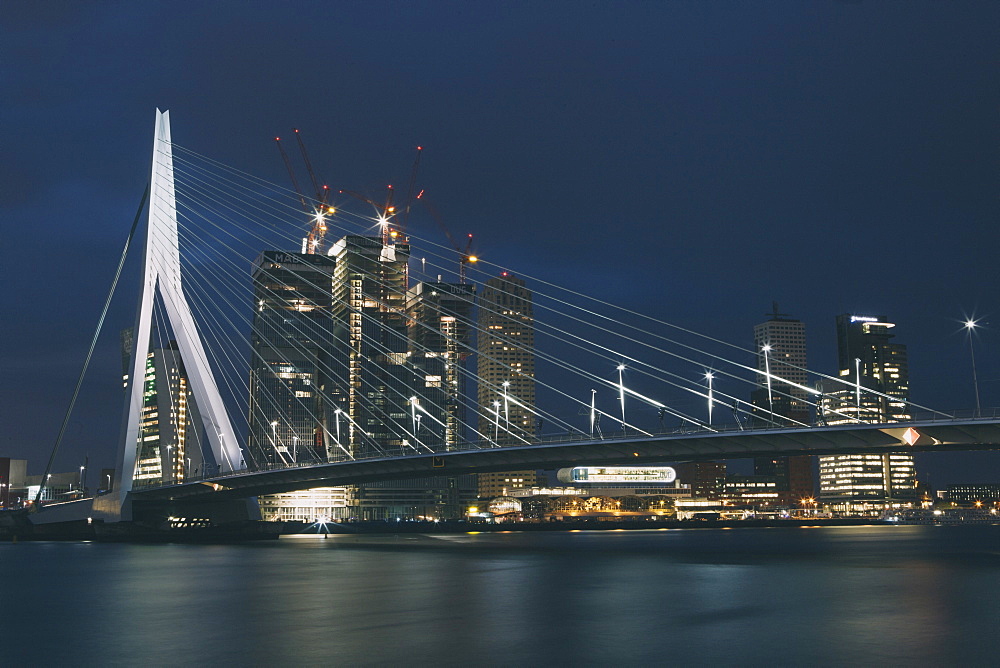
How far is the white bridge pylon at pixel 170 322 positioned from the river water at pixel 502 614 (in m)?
15.8

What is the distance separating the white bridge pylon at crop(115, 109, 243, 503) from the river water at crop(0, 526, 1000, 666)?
51.8 ft

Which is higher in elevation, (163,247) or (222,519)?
(163,247)

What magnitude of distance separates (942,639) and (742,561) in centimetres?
3259

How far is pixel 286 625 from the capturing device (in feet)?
81.9

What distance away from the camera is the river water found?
20.3 m

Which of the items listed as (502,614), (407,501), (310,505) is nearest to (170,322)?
(502,614)

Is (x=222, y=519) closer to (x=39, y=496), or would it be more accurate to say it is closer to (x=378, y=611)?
(x=39, y=496)

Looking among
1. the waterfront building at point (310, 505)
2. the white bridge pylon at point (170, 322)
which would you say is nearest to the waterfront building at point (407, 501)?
the waterfront building at point (310, 505)

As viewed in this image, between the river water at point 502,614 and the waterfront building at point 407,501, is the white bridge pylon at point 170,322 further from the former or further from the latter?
the waterfront building at point 407,501

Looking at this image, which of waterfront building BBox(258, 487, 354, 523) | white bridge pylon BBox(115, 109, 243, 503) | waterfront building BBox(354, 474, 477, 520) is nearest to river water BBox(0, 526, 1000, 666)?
white bridge pylon BBox(115, 109, 243, 503)

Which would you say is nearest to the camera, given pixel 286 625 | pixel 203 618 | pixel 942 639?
pixel 942 639

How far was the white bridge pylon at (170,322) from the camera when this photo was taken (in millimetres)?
62406

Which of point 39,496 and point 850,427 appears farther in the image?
point 39,496

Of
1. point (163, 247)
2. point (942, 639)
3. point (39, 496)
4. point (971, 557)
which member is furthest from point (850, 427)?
point (39, 496)
